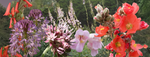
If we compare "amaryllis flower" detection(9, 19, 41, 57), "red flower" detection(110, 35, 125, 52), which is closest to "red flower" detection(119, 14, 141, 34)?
"red flower" detection(110, 35, 125, 52)

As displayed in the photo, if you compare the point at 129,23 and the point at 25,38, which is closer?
the point at 129,23

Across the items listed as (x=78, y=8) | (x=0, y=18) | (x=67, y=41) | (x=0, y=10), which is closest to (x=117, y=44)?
(x=67, y=41)

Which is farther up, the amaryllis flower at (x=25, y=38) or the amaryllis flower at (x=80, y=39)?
the amaryllis flower at (x=25, y=38)

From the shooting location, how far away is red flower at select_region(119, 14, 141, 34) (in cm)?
63

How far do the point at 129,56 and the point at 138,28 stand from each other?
14 cm

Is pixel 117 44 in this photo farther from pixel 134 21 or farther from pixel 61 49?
pixel 61 49

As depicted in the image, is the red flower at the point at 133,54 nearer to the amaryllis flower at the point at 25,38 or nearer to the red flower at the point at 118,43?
the red flower at the point at 118,43

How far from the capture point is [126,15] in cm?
65

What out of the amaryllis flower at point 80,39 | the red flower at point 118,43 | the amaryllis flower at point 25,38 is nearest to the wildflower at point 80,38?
the amaryllis flower at point 80,39

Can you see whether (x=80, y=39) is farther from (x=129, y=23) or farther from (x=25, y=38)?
(x=25, y=38)

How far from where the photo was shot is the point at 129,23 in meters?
0.65

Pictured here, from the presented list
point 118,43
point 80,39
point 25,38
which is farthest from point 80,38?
point 25,38

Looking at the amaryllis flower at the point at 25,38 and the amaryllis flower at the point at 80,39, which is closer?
the amaryllis flower at the point at 80,39

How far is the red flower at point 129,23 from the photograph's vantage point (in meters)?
0.63
